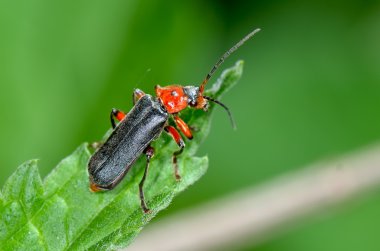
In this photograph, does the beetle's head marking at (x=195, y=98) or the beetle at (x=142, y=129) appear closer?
the beetle at (x=142, y=129)

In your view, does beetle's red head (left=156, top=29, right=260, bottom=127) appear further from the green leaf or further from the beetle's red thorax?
the green leaf

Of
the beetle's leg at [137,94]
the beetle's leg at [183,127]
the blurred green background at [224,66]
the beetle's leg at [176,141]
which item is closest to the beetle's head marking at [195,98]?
the beetle's leg at [183,127]

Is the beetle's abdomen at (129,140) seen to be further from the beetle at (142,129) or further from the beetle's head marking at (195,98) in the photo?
the beetle's head marking at (195,98)

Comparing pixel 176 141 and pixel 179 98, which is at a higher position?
pixel 179 98

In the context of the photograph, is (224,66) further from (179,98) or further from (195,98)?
(195,98)

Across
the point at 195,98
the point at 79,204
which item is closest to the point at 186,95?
the point at 195,98

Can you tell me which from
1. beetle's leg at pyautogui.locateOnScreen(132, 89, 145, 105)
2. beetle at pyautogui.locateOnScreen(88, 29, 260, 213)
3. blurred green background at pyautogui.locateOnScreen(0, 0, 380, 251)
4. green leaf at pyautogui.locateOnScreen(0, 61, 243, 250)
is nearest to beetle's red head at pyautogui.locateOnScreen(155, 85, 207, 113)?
beetle at pyautogui.locateOnScreen(88, 29, 260, 213)

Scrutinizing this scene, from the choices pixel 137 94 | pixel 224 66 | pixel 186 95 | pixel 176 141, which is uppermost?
pixel 224 66

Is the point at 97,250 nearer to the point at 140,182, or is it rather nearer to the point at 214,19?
the point at 140,182
